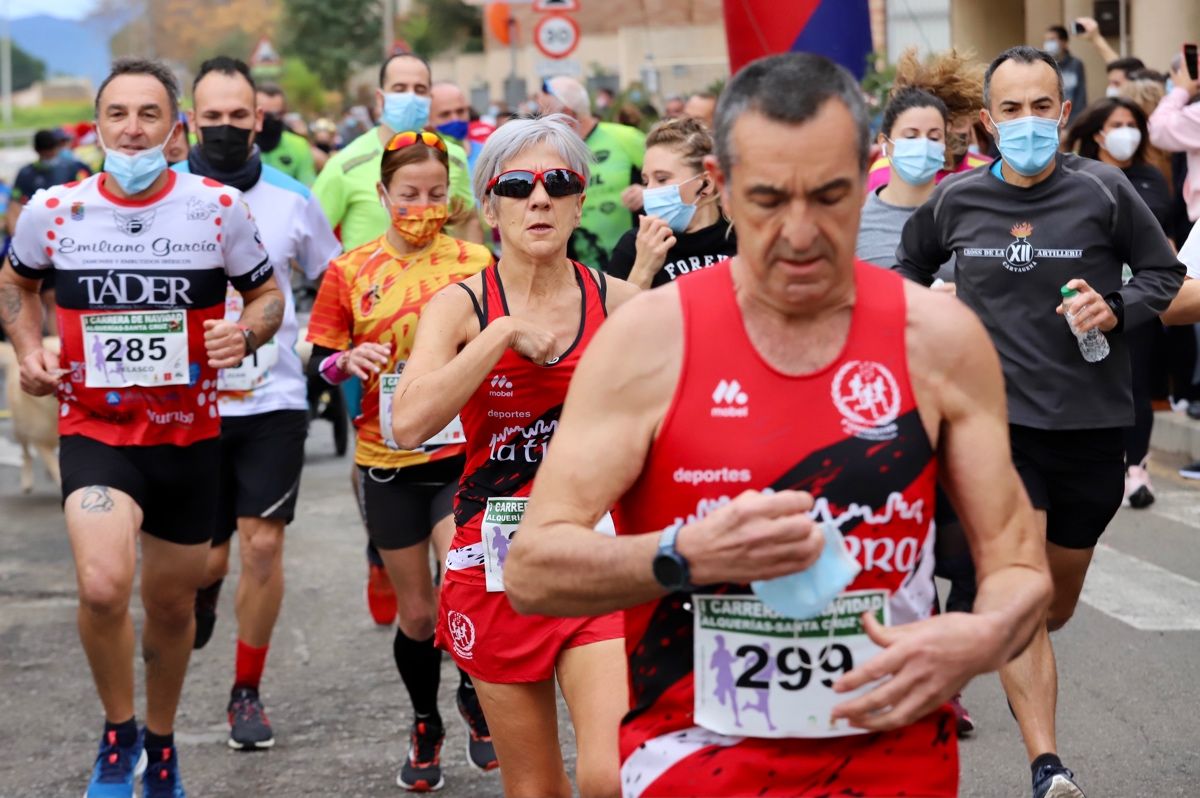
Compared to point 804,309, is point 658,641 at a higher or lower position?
lower

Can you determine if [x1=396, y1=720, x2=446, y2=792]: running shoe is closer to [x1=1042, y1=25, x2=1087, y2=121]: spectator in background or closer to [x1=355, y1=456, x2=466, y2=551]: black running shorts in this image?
[x1=355, y1=456, x2=466, y2=551]: black running shorts

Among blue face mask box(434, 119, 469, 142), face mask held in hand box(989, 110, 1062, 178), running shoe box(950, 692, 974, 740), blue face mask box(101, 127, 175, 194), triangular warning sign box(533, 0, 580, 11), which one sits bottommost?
running shoe box(950, 692, 974, 740)

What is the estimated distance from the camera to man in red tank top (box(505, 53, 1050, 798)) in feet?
9.37

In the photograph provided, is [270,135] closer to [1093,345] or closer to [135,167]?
[135,167]

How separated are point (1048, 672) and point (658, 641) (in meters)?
2.67

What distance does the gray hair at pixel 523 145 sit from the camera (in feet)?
16.3

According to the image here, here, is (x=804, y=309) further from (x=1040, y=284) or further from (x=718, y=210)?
(x=718, y=210)

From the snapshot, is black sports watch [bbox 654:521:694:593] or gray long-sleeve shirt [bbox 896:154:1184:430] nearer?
black sports watch [bbox 654:521:694:593]

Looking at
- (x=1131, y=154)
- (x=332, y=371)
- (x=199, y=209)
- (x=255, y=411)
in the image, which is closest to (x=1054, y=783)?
(x=332, y=371)

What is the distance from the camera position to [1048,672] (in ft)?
18.1

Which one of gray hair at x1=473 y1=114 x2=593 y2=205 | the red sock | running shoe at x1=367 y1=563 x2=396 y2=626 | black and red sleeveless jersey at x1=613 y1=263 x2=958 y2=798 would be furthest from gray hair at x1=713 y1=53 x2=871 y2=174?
running shoe at x1=367 y1=563 x2=396 y2=626

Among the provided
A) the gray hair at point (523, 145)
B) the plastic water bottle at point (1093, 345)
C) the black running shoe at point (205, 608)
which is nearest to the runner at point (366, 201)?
the black running shoe at point (205, 608)

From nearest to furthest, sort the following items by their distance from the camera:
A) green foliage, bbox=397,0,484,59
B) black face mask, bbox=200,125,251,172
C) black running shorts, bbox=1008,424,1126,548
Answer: black running shorts, bbox=1008,424,1126,548
black face mask, bbox=200,125,251,172
green foliage, bbox=397,0,484,59

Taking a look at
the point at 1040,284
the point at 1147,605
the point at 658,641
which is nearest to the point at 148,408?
the point at 1040,284
